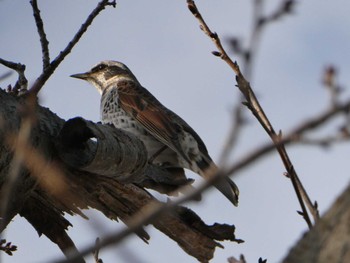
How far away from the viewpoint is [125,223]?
5.19m

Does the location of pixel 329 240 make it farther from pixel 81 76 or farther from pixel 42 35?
pixel 81 76

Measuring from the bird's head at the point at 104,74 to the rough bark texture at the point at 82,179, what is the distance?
4.08 metres

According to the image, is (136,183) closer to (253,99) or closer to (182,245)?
(182,245)

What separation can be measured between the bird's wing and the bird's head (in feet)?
2.18

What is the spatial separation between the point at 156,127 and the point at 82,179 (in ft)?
9.34

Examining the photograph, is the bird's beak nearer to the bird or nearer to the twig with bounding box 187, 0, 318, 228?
the bird

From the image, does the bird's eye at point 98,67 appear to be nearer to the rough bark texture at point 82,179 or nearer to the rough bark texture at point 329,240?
the rough bark texture at point 82,179

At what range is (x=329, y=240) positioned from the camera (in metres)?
1.92

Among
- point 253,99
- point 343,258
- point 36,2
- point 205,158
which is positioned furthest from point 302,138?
point 205,158

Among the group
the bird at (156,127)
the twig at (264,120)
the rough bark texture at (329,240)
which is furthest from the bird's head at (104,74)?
the rough bark texture at (329,240)

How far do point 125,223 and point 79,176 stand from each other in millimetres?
533

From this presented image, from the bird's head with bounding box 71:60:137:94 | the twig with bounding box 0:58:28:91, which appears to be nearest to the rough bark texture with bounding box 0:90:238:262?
the twig with bounding box 0:58:28:91

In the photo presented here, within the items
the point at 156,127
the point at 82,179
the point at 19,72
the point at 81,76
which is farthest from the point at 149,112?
the point at 19,72

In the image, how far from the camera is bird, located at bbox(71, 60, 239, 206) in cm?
712
